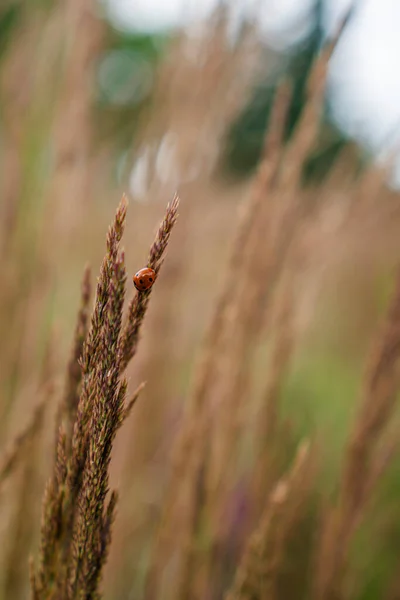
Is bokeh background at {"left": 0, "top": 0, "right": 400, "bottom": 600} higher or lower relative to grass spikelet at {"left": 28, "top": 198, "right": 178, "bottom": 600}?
higher

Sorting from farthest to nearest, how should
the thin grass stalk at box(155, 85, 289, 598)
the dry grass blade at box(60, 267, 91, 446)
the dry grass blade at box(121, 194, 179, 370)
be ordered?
the thin grass stalk at box(155, 85, 289, 598) < the dry grass blade at box(60, 267, 91, 446) < the dry grass blade at box(121, 194, 179, 370)

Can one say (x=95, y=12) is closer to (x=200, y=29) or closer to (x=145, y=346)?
(x=200, y=29)

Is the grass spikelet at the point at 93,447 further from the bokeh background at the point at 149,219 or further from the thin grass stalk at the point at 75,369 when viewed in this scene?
the bokeh background at the point at 149,219

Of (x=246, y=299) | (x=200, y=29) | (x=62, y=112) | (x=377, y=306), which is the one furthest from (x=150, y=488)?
(x=377, y=306)

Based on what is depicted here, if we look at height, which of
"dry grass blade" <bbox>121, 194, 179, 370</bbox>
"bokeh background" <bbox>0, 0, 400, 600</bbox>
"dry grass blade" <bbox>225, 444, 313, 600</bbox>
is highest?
"bokeh background" <bbox>0, 0, 400, 600</bbox>

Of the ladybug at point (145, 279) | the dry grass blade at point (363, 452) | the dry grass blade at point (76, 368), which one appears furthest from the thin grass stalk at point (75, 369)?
the dry grass blade at point (363, 452)

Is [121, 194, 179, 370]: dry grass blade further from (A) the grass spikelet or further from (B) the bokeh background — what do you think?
(B) the bokeh background

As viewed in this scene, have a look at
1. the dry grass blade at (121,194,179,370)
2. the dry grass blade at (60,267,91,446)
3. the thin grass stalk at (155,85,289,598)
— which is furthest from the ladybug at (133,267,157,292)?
the thin grass stalk at (155,85,289,598)

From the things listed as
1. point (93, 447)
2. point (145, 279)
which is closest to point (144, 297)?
point (145, 279)
